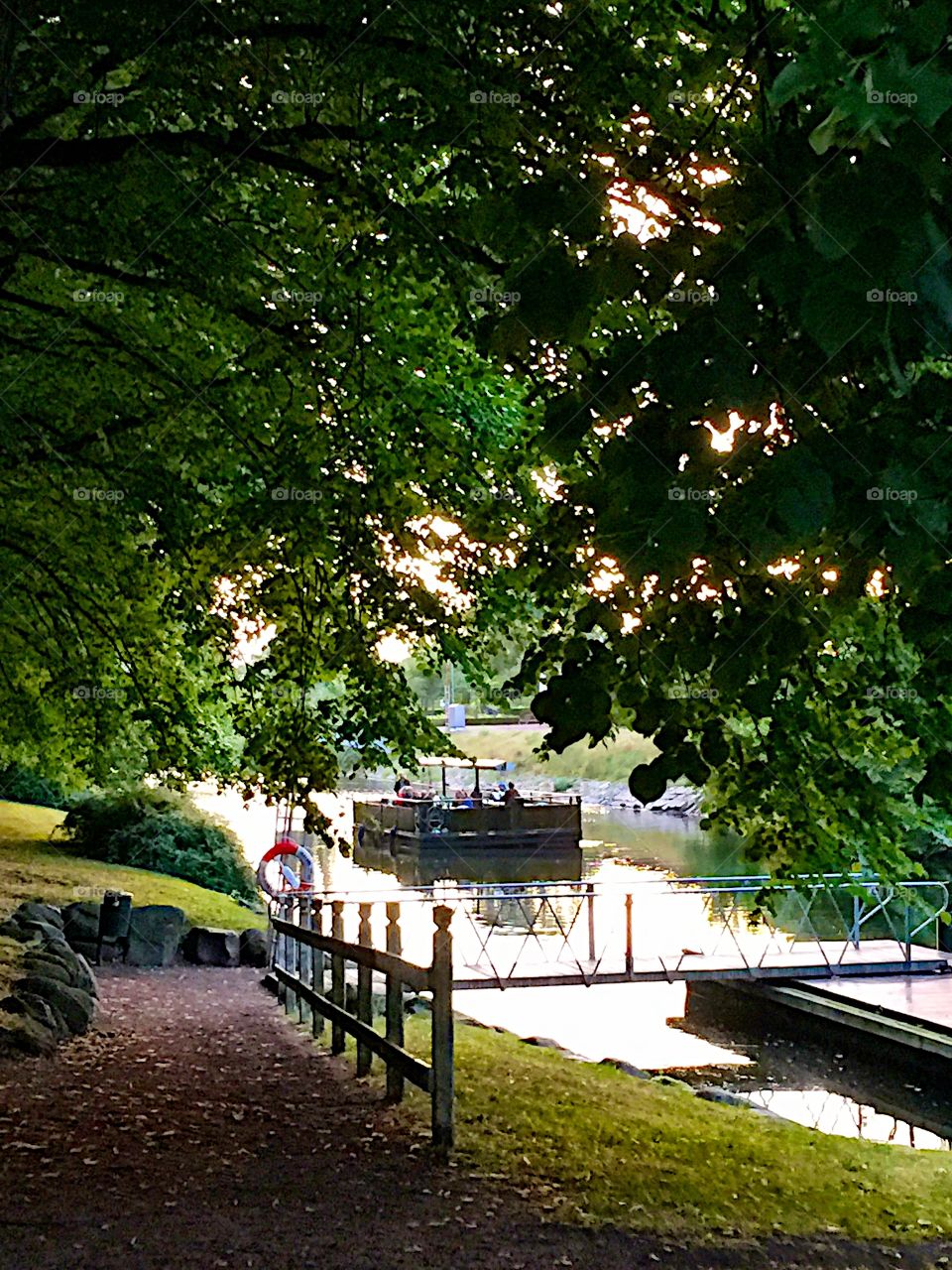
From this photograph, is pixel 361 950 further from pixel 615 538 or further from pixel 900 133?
pixel 900 133

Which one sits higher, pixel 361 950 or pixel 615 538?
pixel 615 538

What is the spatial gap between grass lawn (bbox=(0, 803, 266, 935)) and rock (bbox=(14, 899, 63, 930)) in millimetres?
471

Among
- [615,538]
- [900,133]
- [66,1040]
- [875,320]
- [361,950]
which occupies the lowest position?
[66,1040]

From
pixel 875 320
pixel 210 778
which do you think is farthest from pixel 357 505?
pixel 210 778

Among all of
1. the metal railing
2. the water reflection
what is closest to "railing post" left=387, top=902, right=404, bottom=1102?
the metal railing

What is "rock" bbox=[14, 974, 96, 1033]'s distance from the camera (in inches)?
431

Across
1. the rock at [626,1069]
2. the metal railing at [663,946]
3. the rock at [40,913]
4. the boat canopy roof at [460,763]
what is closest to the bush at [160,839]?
the metal railing at [663,946]

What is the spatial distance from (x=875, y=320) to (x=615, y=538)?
30.2 inches

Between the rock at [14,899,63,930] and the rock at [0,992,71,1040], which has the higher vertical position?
the rock at [14,899,63,930]

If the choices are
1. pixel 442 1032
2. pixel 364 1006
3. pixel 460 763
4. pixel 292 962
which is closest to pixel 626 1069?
pixel 460 763

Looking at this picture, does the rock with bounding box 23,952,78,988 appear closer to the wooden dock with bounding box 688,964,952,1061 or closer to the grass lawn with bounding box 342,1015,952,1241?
the grass lawn with bounding box 342,1015,952,1241

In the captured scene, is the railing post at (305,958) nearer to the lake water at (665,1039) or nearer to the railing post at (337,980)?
the lake water at (665,1039)

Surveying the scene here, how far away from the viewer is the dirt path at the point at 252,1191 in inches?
210

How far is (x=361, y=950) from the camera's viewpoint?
27.7 ft
